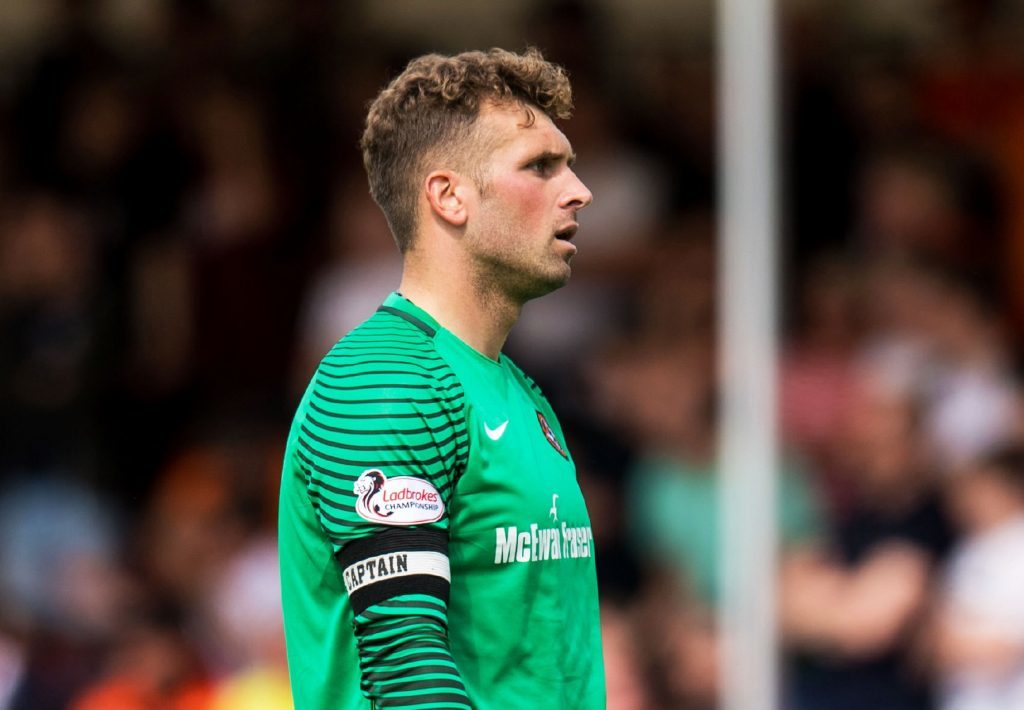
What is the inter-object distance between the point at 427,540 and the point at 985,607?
3873mm

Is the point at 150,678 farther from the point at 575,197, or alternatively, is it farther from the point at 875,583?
the point at 575,197

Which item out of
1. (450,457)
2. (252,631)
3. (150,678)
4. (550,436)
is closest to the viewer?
(450,457)

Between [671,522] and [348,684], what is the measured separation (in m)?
4.01

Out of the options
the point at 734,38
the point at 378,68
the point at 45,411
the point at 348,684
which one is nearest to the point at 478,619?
the point at 348,684

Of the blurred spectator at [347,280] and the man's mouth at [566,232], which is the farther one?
the blurred spectator at [347,280]

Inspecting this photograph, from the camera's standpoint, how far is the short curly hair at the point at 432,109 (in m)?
2.82

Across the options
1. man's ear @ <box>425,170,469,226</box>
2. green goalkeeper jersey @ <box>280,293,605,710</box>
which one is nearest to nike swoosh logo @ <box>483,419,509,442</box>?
green goalkeeper jersey @ <box>280,293,605,710</box>

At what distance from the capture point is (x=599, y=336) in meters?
7.13

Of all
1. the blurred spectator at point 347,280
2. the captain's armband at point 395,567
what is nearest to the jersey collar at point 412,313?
the captain's armband at point 395,567

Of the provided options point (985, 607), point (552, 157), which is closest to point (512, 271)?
point (552, 157)

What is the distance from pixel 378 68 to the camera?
317 inches

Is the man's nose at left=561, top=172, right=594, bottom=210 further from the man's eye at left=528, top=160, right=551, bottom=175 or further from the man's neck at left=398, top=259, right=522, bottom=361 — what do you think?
the man's neck at left=398, top=259, right=522, bottom=361

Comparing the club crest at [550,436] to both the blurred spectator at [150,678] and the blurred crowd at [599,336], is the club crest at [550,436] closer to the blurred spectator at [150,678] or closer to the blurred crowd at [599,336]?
the blurred crowd at [599,336]

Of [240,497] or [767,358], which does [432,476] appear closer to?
[767,358]
